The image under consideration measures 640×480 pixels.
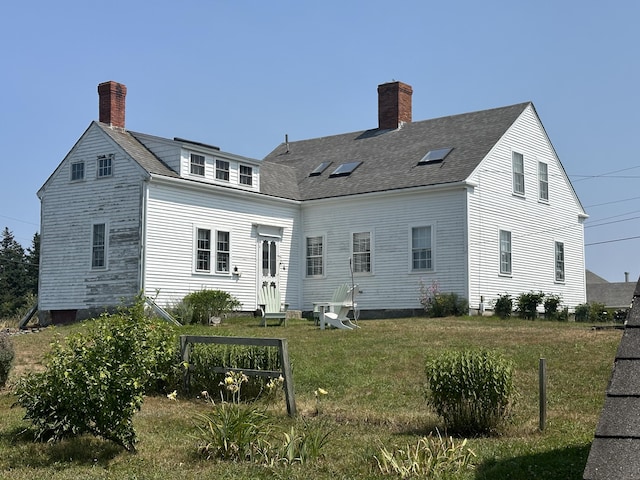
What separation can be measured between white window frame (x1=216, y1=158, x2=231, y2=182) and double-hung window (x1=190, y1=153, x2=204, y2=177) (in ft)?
2.32

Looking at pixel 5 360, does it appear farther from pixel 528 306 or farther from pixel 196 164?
pixel 528 306

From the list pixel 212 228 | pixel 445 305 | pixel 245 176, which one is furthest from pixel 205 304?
pixel 445 305

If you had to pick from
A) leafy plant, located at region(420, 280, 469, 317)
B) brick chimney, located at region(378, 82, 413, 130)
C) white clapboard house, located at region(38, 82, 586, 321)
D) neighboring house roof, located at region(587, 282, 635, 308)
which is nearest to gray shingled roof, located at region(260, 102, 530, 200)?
white clapboard house, located at region(38, 82, 586, 321)

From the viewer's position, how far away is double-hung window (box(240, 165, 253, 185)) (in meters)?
28.0

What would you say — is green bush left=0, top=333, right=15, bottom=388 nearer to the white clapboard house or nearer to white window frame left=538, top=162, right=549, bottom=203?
the white clapboard house

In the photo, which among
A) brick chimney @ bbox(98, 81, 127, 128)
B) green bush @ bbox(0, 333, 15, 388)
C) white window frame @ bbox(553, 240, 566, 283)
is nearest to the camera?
green bush @ bbox(0, 333, 15, 388)

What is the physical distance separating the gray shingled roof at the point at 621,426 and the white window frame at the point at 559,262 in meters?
27.6

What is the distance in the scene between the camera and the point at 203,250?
26266 mm

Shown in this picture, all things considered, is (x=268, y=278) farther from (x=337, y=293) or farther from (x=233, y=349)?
(x=233, y=349)

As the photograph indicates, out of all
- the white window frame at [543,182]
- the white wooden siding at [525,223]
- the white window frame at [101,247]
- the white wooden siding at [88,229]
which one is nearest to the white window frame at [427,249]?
the white wooden siding at [525,223]

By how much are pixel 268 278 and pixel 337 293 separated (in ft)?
18.1

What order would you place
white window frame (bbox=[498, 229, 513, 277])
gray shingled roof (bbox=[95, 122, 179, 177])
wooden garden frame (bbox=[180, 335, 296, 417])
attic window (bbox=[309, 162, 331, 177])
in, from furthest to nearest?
attic window (bbox=[309, 162, 331, 177]), white window frame (bbox=[498, 229, 513, 277]), gray shingled roof (bbox=[95, 122, 179, 177]), wooden garden frame (bbox=[180, 335, 296, 417])

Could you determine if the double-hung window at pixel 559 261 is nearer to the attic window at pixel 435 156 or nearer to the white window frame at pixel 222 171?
the attic window at pixel 435 156

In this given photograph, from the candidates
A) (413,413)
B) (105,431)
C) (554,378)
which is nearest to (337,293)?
(554,378)
